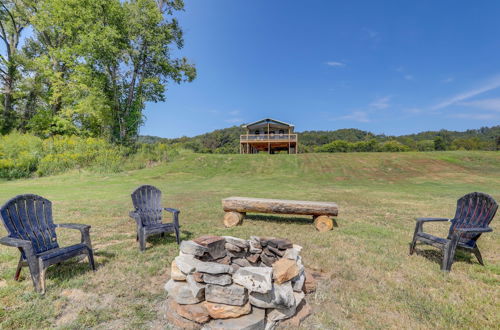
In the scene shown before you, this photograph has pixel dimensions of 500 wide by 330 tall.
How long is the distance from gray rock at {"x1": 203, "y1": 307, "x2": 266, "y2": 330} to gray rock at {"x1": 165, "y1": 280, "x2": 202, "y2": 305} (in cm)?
31

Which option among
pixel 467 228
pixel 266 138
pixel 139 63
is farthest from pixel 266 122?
pixel 467 228

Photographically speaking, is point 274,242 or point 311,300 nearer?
point 311,300

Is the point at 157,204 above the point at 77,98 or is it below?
below

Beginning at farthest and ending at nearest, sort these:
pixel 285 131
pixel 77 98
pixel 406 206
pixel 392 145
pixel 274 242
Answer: pixel 392 145 < pixel 285 131 < pixel 77 98 < pixel 406 206 < pixel 274 242

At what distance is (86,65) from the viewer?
19.6m

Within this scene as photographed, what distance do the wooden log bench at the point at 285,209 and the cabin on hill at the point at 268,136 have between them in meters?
22.1

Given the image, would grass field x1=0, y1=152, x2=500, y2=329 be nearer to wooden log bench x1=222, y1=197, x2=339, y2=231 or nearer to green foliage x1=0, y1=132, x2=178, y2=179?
wooden log bench x1=222, y1=197, x2=339, y2=231

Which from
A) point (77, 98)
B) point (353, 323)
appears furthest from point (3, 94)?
point (353, 323)

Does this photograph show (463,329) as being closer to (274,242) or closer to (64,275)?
(274,242)

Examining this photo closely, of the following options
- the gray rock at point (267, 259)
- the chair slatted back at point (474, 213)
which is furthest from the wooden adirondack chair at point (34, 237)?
the chair slatted back at point (474, 213)

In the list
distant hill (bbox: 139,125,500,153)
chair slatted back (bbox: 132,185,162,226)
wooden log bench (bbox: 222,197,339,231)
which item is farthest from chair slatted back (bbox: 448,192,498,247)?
distant hill (bbox: 139,125,500,153)

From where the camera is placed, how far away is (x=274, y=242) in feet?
10.2

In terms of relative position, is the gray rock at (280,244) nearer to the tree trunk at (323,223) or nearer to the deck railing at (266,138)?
the tree trunk at (323,223)

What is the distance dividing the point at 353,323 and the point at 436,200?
976 centimetres
